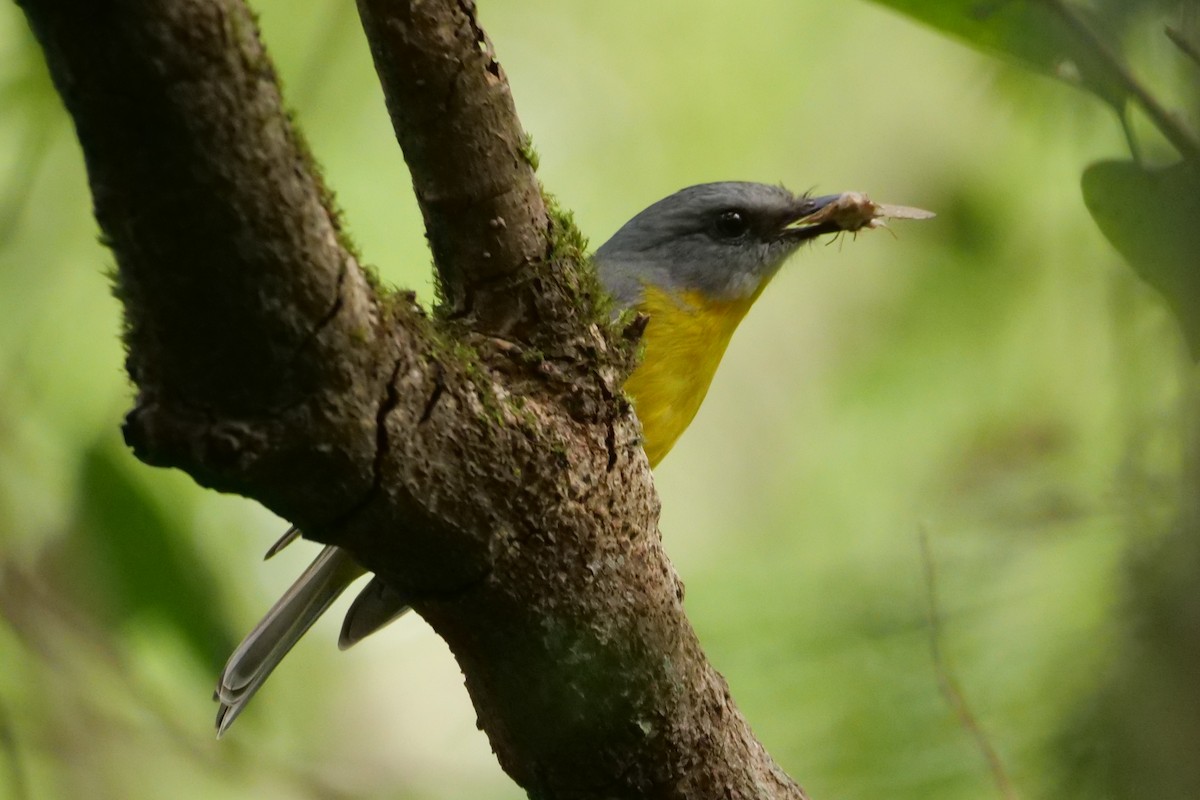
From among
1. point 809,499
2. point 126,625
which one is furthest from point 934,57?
point 126,625

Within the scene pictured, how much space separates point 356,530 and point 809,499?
4356mm

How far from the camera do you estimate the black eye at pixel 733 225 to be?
175 inches

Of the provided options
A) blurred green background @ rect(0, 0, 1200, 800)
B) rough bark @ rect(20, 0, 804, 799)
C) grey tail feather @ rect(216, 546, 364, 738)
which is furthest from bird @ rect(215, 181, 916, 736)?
rough bark @ rect(20, 0, 804, 799)

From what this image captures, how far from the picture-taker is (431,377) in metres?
1.86

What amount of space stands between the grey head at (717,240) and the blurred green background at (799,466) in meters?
0.52

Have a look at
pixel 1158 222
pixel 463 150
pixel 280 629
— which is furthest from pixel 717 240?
pixel 1158 222

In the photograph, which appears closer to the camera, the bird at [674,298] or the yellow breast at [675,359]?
the bird at [674,298]

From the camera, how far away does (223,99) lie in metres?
1.38

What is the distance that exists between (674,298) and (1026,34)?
1.91 meters

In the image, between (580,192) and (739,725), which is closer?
(739,725)

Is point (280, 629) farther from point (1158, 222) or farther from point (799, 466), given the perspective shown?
point (799, 466)

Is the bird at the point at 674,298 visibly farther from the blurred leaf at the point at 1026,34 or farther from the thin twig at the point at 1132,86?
the thin twig at the point at 1132,86

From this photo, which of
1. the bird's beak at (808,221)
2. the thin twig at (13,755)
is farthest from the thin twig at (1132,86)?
the thin twig at (13,755)

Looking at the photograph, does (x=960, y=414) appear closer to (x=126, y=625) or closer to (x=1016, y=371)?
(x=1016, y=371)
